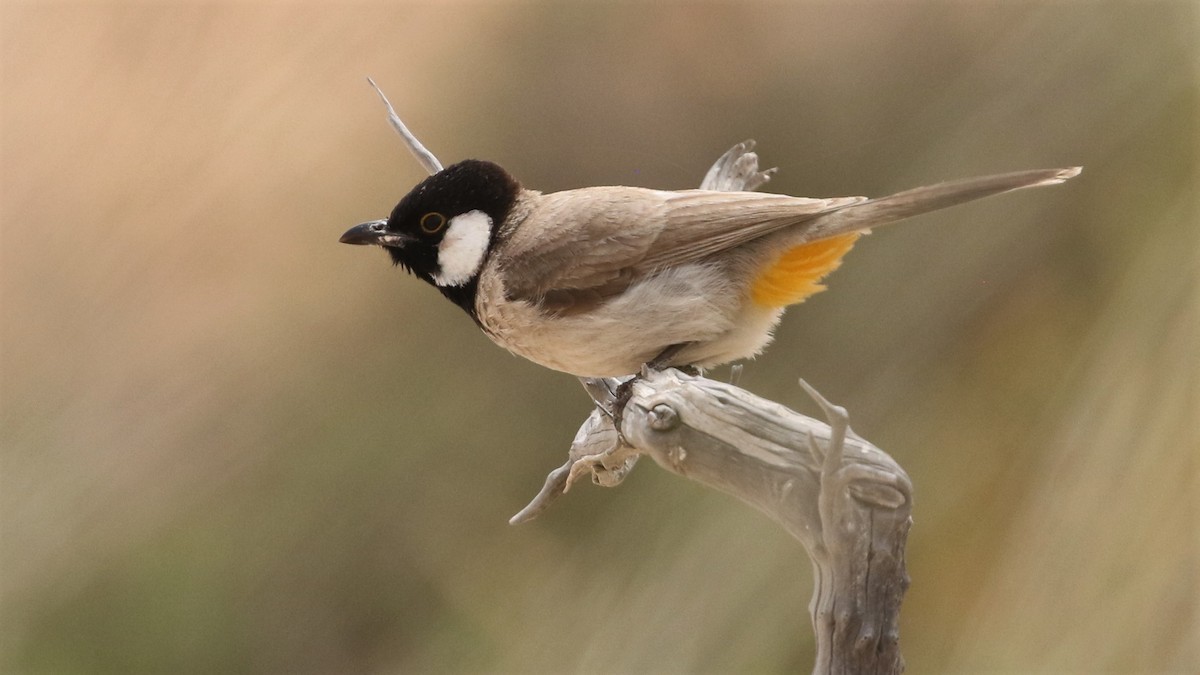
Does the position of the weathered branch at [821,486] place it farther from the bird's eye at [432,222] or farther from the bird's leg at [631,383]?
the bird's eye at [432,222]

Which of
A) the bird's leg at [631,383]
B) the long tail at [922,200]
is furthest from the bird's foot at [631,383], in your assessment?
the long tail at [922,200]

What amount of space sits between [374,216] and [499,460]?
804 millimetres

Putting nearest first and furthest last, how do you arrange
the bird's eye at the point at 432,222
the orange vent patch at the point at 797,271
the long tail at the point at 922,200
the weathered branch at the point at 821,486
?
the weathered branch at the point at 821,486 < the long tail at the point at 922,200 < the orange vent patch at the point at 797,271 < the bird's eye at the point at 432,222

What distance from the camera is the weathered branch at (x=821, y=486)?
1.37 m

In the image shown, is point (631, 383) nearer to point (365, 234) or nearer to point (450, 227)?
point (450, 227)

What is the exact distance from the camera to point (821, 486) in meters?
1.36

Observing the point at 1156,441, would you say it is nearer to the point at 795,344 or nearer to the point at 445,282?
the point at 795,344

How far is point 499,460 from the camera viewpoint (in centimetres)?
318

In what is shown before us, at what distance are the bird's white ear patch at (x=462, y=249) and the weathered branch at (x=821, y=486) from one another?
1.65ft

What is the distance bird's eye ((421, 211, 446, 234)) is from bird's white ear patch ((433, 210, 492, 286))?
0.02 m

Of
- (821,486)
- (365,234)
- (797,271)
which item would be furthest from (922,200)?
(365,234)

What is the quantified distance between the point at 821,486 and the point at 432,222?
0.92 metres

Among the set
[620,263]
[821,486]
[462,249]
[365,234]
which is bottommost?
[821,486]

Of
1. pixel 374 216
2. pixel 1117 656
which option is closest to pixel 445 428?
pixel 374 216
